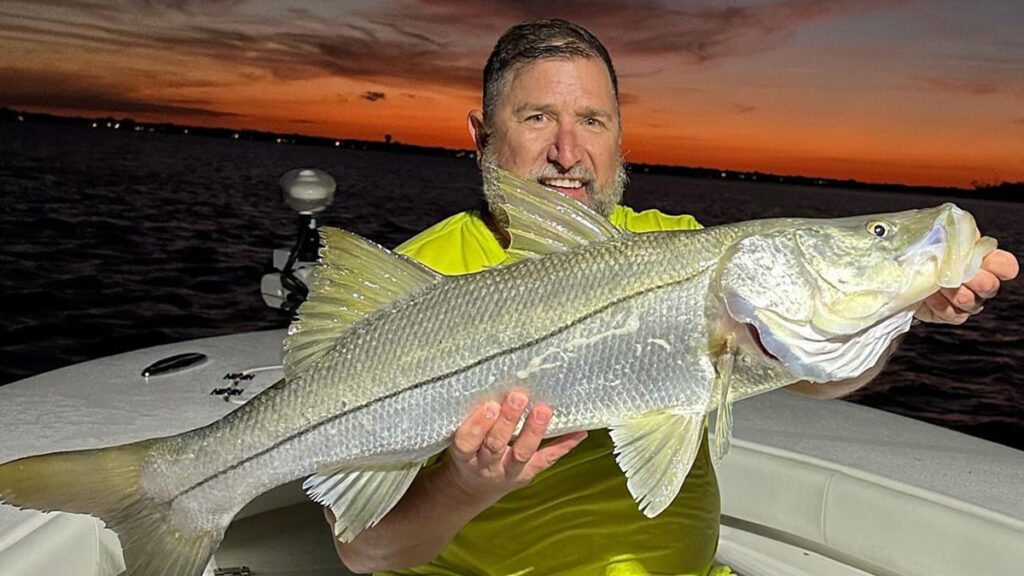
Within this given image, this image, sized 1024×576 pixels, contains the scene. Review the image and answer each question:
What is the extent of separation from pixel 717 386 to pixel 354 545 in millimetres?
1283

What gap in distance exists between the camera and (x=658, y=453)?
2.27 metres

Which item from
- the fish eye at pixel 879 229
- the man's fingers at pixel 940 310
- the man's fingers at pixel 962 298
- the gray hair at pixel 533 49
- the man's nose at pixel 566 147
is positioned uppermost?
the gray hair at pixel 533 49

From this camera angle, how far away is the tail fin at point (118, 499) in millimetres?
2232

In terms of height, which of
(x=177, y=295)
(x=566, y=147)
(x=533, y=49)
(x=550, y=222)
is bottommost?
(x=177, y=295)

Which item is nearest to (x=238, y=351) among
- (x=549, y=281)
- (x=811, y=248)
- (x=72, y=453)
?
(x=72, y=453)

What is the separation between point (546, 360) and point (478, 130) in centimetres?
165

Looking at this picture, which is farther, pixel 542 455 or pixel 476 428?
pixel 542 455

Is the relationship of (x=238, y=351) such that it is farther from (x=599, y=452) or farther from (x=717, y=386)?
(x=717, y=386)

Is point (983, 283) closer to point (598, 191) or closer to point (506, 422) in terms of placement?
point (506, 422)

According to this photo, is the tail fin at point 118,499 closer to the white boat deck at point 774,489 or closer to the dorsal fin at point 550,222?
the white boat deck at point 774,489

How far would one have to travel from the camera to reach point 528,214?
2.45 meters

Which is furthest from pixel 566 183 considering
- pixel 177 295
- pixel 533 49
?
pixel 177 295

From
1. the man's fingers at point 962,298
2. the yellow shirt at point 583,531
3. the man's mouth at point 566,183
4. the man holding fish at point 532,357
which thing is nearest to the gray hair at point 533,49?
the man's mouth at point 566,183

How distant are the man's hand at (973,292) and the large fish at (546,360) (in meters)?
0.10
